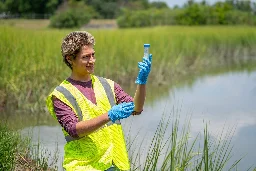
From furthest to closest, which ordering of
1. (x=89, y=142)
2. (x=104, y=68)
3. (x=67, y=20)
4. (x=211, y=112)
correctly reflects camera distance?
(x=67, y=20)
(x=104, y=68)
(x=211, y=112)
(x=89, y=142)

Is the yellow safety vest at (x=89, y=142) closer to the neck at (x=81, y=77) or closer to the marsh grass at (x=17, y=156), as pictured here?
the neck at (x=81, y=77)

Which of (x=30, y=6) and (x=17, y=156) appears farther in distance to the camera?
(x=30, y=6)

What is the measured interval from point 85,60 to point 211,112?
17.7 feet

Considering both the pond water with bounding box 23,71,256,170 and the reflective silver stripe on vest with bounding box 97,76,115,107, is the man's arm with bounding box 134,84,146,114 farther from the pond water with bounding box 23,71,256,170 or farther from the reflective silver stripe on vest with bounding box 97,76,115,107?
the pond water with bounding box 23,71,256,170

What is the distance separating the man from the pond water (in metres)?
1.06

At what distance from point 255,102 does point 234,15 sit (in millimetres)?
24941

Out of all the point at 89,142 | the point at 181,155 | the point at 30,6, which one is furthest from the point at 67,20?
the point at 89,142

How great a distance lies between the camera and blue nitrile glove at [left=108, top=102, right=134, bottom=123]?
6.66ft

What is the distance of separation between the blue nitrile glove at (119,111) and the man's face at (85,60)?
0.23m

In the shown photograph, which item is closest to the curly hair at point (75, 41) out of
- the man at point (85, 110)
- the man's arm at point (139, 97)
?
the man at point (85, 110)

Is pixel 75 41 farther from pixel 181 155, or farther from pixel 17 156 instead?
pixel 17 156

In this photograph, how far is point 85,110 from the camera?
217 cm

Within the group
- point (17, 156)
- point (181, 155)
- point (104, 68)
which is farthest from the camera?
point (104, 68)

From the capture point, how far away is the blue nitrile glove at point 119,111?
79.9 inches
